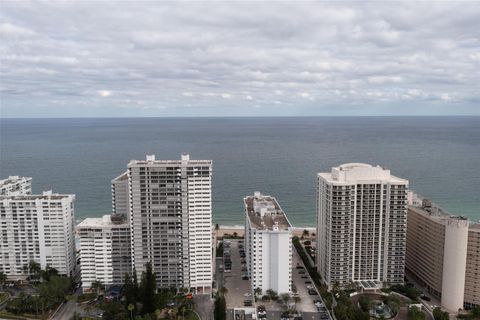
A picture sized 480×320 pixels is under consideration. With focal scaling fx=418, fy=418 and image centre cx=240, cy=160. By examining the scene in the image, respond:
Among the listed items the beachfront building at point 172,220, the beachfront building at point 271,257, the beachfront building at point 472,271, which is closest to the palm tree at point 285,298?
the beachfront building at point 271,257

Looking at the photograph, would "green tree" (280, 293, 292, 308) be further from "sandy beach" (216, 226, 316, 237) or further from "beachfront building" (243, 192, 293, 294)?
"sandy beach" (216, 226, 316, 237)

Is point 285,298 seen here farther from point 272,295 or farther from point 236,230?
point 236,230

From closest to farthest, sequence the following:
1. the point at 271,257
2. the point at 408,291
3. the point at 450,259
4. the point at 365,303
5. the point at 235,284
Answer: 1. the point at 365,303
2. the point at 450,259
3. the point at 408,291
4. the point at 271,257
5. the point at 235,284

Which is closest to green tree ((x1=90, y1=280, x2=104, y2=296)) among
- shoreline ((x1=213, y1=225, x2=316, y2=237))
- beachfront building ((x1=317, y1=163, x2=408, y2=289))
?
shoreline ((x1=213, y1=225, x2=316, y2=237))

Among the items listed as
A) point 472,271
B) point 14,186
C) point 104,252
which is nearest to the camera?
point 472,271

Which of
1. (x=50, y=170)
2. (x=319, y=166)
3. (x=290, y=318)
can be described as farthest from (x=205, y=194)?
(x=50, y=170)

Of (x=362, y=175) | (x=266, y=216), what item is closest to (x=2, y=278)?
(x=266, y=216)
